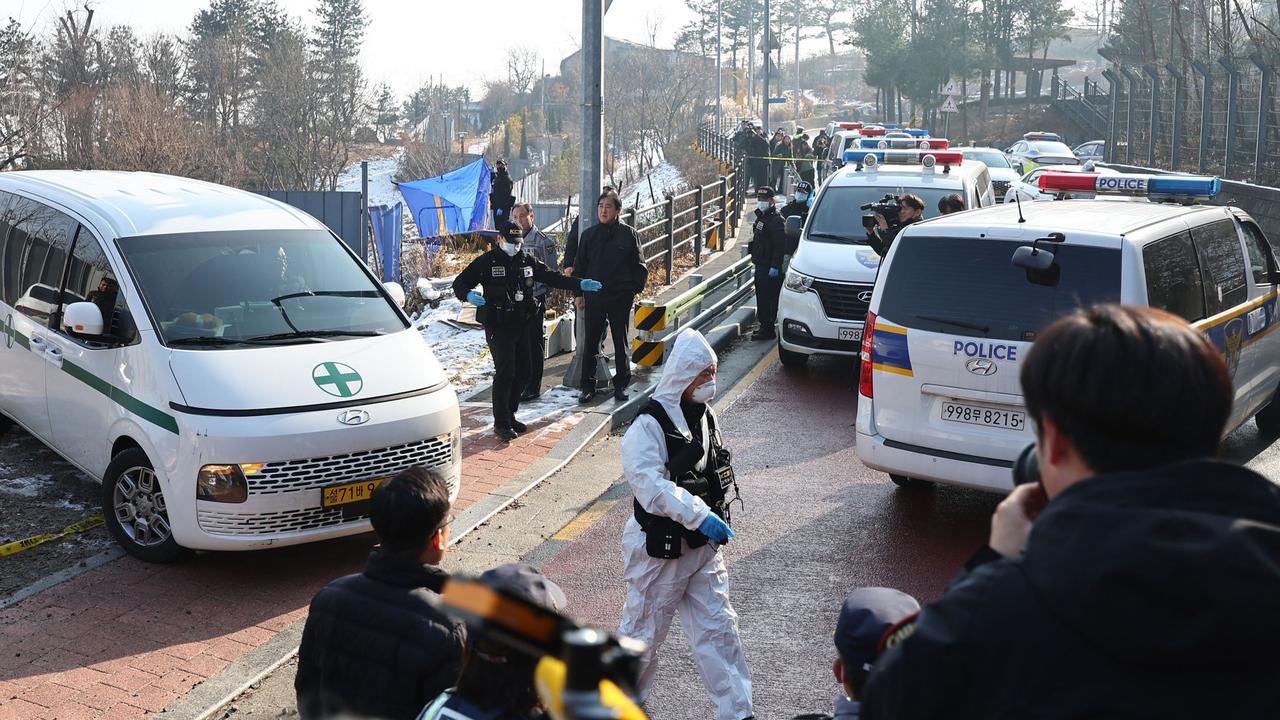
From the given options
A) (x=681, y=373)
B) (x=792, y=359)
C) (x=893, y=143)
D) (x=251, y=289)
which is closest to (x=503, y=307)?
(x=251, y=289)

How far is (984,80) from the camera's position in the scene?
67500 mm

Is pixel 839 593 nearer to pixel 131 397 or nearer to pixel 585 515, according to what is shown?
pixel 585 515

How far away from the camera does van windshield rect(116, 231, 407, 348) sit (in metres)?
6.95

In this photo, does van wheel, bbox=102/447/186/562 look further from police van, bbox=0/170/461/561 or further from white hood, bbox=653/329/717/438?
white hood, bbox=653/329/717/438

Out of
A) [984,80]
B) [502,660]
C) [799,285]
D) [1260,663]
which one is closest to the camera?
[1260,663]

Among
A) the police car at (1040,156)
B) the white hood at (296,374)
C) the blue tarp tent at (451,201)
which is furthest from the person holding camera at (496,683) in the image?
the police car at (1040,156)

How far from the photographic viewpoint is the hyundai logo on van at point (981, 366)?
6855 millimetres

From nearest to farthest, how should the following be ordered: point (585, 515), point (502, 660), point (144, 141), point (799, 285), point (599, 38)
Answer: point (502, 660)
point (585, 515)
point (599, 38)
point (799, 285)
point (144, 141)

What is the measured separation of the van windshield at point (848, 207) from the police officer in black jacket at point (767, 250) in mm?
503

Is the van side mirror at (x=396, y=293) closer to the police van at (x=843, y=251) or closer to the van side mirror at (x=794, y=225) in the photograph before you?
the police van at (x=843, y=251)

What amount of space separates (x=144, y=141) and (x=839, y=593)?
3065cm

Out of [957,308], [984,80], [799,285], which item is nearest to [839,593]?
[957,308]

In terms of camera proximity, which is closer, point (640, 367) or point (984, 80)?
point (640, 367)

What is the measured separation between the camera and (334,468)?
253 inches
